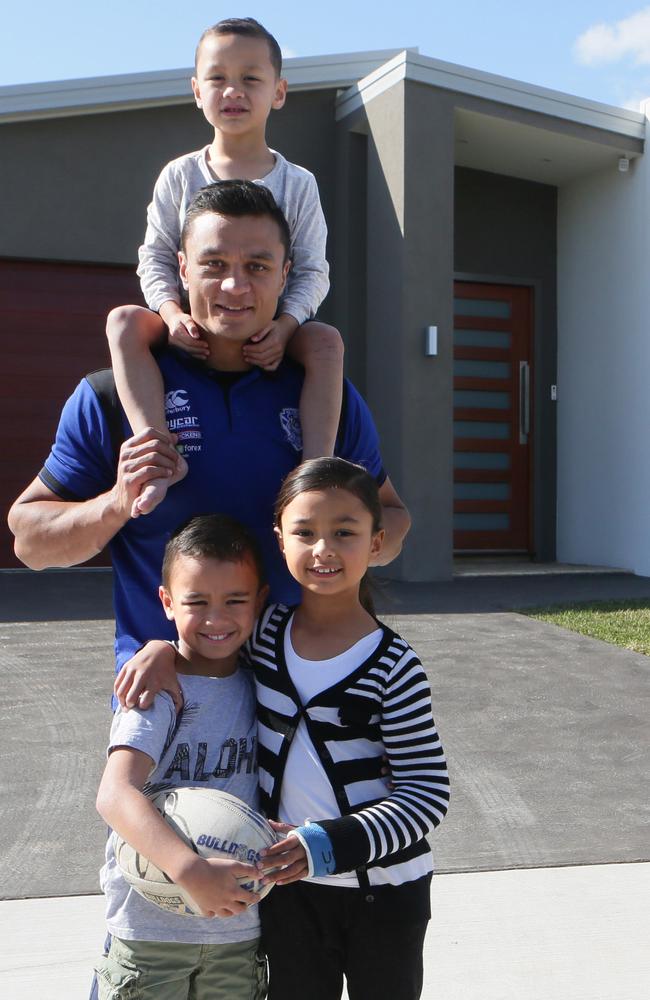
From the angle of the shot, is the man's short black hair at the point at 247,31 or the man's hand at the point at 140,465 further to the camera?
the man's short black hair at the point at 247,31

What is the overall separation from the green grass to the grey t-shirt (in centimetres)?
538

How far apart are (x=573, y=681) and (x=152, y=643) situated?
4656 millimetres

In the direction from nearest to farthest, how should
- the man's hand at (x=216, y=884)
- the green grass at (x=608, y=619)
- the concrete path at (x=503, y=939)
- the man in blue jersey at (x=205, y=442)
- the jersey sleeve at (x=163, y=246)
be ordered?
the man's hand at (x=216, y=884) → the man in blue jersey at (x=205, y=442) → the jersey sleeve at (x=163, y=246) → the concrete path at (x=503, y=939) → the green grass at (x=608, y=619)

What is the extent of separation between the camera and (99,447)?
2.16 metres

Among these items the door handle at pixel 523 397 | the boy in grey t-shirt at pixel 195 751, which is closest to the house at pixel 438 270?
the door handle at pixel 523 397

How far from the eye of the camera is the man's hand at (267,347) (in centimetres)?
213

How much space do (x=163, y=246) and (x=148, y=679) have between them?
125cm

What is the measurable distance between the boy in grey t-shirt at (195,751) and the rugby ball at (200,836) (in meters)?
0.06

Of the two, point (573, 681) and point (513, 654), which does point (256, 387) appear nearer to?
point (573, 681)

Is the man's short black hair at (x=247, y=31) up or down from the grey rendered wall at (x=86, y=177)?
down

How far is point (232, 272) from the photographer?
80.1 inches

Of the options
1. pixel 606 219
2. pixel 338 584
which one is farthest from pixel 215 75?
pixel 606 219

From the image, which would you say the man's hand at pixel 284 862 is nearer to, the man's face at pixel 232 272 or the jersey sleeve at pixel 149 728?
the jersey sleeve at pixel 149 728

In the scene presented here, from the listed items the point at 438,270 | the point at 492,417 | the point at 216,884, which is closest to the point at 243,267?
the point at 216,884
